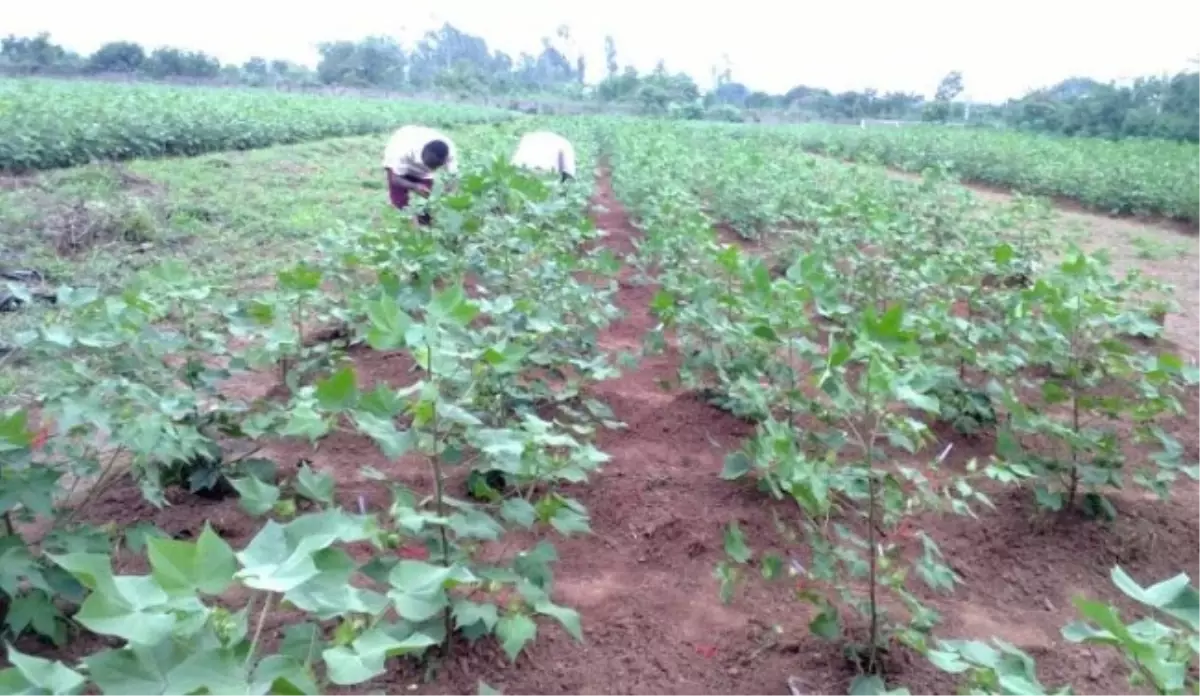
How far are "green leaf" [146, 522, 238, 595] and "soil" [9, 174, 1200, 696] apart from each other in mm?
1123

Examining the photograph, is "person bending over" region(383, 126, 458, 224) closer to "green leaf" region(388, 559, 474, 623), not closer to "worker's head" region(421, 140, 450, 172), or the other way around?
"worker's head" region(421, 140, 450, 172)

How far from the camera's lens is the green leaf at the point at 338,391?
1.69m

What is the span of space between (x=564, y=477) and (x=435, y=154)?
228 inches

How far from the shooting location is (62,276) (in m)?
6.65

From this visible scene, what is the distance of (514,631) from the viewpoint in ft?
→ 6.15

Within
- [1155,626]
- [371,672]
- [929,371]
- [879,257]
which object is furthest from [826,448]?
[879,257]

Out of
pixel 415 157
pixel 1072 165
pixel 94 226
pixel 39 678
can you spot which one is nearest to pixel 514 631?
pixel 39 678

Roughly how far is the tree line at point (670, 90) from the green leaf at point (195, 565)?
3239cm

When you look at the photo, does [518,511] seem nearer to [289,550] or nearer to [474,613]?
[474,613]

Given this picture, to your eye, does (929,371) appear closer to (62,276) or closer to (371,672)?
(371,672)

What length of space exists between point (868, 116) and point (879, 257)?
165 ft

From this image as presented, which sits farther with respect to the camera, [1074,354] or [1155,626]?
[1074,354]

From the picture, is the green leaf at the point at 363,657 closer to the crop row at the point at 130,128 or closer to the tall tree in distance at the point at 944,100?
the crop row at the point at 130,128

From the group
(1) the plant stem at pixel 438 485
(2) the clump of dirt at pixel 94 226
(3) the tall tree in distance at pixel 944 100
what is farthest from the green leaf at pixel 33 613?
(3) the tall tree in distance at pixel 944 100
